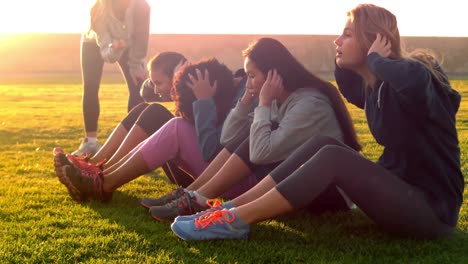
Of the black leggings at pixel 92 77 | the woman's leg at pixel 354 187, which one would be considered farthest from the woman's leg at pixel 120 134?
the woman's leg at pixel 354 187

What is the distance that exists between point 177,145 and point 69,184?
80 centimetres

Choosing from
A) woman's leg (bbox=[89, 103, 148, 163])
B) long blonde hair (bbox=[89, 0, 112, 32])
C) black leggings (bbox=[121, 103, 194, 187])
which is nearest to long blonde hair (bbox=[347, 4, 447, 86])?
black leggings (bbox=[121, 103, 194, 187])

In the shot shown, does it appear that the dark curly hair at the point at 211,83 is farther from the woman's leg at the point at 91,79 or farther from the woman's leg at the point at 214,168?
the woman's leg at the point at 91,79

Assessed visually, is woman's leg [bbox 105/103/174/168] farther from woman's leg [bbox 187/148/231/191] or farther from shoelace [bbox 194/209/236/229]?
shoelace [bbox 194/209/236/229]

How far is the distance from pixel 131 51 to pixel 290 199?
12.7 ft

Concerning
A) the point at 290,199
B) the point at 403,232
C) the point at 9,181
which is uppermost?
the point at 290,199

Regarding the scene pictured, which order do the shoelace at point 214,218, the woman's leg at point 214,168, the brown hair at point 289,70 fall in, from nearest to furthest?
the shoelace at point 214,218
the brown hair at point 289,70
the woman's leg at point 214,168

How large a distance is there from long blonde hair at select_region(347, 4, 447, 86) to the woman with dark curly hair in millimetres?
1412

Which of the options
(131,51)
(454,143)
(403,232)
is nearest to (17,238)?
(403,232)

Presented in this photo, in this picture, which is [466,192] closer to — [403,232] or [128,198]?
[403,232]

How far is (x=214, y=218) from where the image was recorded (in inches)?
130

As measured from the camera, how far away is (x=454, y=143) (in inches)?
120

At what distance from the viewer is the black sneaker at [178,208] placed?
148 inches

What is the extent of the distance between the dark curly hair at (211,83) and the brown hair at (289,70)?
0.65 metres
